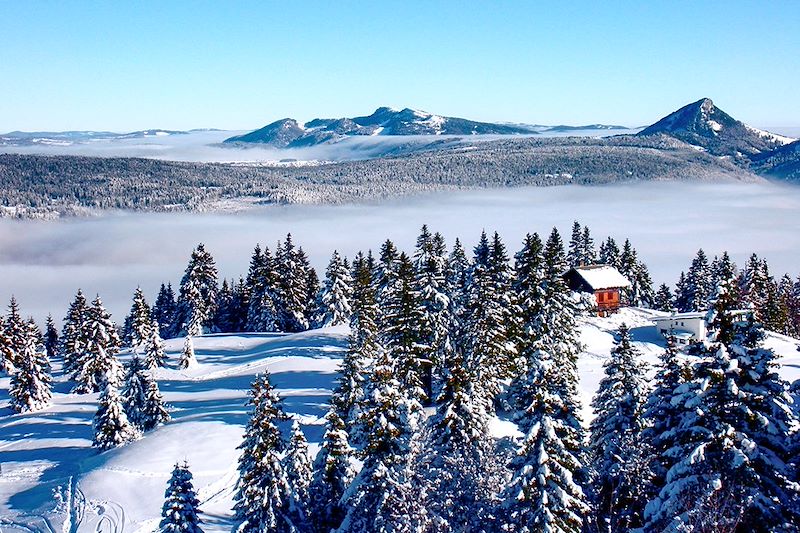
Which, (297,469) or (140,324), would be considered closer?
(297,469)

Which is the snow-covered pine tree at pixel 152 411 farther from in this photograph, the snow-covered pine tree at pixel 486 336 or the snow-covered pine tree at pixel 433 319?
the snow-covered pine tree at pixel 486 336

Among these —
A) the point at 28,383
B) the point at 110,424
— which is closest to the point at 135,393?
the point at 110,424

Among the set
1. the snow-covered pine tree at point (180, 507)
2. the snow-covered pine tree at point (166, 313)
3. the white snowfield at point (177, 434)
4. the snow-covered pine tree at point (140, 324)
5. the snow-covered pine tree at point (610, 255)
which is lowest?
the snow-covered pine tree at point (166, 313)

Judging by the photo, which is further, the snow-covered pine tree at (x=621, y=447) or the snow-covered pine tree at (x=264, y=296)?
the snow-covered pine tree at (x=264, y=296)

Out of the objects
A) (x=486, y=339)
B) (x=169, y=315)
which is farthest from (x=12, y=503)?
(x=169, y=315)

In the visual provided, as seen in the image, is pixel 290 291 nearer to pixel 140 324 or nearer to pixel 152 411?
pixel 140 324

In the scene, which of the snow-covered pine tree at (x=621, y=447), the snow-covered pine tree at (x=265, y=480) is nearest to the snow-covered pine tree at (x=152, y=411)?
the snow-covered pine tree at (x=265, y=480)

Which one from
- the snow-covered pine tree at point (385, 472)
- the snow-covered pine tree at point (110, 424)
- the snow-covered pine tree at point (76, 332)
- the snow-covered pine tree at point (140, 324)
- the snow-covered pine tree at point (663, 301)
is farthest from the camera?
the snow-covered pine tree at point (663, 301)
